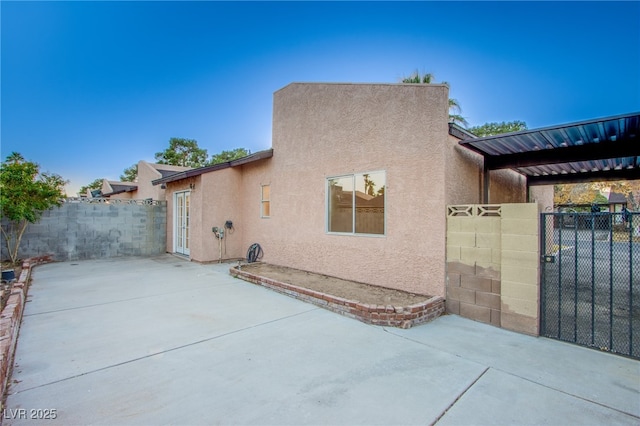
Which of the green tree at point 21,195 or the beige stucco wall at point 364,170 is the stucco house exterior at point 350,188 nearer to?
the beige stucco wall at point 364,170

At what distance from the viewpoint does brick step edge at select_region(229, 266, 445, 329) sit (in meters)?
4.62

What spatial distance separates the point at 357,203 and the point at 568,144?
403 centimetres

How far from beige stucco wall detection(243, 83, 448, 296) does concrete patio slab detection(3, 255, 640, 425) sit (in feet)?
5.11

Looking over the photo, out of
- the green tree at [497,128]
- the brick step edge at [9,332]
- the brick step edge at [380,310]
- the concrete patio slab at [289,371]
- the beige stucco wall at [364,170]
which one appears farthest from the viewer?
the green tree at [497,128]

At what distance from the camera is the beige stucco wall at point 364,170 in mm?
5539

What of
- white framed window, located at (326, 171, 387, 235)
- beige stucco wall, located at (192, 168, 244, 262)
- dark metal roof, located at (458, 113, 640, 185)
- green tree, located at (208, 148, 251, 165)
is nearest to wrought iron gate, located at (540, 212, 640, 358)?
dark metal roof, located at (458, 113, 640, 185)

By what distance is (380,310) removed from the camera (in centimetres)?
466

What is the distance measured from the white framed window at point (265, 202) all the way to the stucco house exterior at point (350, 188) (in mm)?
33

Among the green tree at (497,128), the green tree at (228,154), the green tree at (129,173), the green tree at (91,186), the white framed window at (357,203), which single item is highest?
the green tree at (497,128)

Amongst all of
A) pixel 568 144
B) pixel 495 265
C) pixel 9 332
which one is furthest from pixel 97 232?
pixel 568 144

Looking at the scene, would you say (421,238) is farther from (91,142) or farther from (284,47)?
(91,142)

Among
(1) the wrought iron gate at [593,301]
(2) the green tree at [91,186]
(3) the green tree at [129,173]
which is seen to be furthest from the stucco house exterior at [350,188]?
(2) the green tree at [91,186]

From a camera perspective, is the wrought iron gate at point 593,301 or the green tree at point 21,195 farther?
the green tree at point 21,195

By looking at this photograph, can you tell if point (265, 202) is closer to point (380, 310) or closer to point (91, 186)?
point (380, 310)
